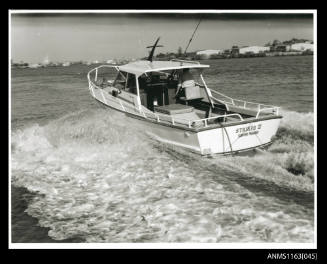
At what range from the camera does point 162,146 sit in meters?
10.9

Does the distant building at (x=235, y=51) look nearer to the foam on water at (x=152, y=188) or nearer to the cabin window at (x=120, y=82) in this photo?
the foam on water at (x=152, y=188)

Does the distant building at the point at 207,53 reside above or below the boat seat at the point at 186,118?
above

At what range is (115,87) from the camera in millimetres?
13680

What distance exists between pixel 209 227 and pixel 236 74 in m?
17.7

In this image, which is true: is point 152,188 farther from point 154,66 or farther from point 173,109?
point 154,66

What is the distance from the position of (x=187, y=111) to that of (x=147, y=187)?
3312mm

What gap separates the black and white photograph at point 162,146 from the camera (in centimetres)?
728

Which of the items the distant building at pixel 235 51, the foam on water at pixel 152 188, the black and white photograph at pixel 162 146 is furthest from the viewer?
the distant building at pixel 235 51

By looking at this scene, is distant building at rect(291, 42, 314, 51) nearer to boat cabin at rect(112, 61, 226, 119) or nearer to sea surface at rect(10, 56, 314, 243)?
sea surface at rect(10, 56, 314, 243)

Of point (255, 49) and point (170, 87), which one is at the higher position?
point (255, 49)

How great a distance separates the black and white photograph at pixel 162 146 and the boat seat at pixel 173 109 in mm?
40

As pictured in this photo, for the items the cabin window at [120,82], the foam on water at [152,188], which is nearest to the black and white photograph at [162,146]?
the foam on water at [152,188]

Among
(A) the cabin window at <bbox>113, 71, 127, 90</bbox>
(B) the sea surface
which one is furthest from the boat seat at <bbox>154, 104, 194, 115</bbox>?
(A) the cabin window at <bbox>113, 71, 127, 90</bbox>

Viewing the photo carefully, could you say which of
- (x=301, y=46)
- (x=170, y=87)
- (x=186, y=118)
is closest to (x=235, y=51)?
(x=170, y=87)
